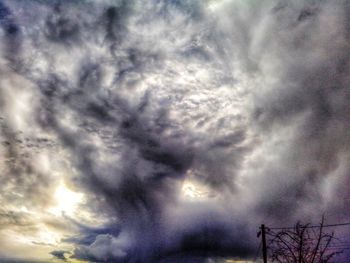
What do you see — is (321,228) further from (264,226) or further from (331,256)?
(264,226)

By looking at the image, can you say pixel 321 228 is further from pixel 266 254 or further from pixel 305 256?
pixel 266 254

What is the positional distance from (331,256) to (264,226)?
24.1 feet

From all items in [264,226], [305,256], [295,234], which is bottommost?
[305,256]

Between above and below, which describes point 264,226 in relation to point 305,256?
above

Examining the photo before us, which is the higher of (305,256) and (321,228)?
(321,228)

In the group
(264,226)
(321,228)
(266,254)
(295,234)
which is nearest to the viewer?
(321,228)

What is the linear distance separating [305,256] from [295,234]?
1.42 m

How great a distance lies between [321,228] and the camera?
1722cm

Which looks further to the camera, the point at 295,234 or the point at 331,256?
the point at 295,234

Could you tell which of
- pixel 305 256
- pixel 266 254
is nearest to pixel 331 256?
pixel 305 256

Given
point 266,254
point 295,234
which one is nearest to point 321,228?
point 295,234

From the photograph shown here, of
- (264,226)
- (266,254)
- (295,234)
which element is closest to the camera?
(295,234)

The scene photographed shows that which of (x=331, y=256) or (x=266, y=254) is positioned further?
(x=266, y=254)

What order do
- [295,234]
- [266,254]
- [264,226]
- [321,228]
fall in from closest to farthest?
[321,228] < [295,234] < [266,254] < [264,226]
